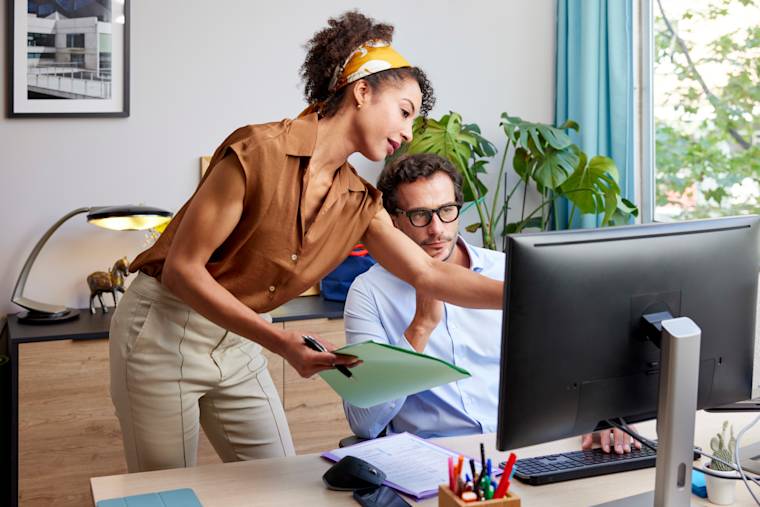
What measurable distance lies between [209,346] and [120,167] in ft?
5.26

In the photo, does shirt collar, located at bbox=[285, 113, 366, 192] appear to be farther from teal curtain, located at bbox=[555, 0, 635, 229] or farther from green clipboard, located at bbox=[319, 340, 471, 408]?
teal curtain, located at bbox=[555, 0, 635, 229]

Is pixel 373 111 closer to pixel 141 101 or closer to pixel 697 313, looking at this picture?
pixel 697 313

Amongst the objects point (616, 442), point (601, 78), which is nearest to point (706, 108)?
point (601, 78)

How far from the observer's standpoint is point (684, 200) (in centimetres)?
341

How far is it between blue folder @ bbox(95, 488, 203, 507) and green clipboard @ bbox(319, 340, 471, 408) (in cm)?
30

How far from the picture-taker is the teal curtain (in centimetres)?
352

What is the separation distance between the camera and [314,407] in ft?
10.4

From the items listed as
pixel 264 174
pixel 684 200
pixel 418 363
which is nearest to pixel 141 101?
pixel 264 174

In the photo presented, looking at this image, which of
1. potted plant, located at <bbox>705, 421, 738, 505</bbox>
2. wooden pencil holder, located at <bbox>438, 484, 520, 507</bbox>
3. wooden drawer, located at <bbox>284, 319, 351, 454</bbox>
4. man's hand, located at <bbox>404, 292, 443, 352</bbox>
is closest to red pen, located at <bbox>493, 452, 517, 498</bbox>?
wooden pencil holder, located at <bbox>438, 484, 520, 507</bbox>

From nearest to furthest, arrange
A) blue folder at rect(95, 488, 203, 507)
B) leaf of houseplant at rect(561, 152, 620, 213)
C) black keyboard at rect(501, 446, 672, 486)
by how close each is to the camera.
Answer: blue folder at rect(95, 488, 203, 507) < black keyboard at rect(501, 446, 672, 486) < leaf of houseplant at rect(561, 152, 620, 213)

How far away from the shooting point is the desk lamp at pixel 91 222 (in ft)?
9.71

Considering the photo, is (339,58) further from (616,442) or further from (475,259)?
(616,442)

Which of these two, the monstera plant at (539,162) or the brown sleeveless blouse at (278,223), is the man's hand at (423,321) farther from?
the monstera plant at (539,162)

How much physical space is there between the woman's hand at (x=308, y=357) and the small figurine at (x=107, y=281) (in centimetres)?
177
